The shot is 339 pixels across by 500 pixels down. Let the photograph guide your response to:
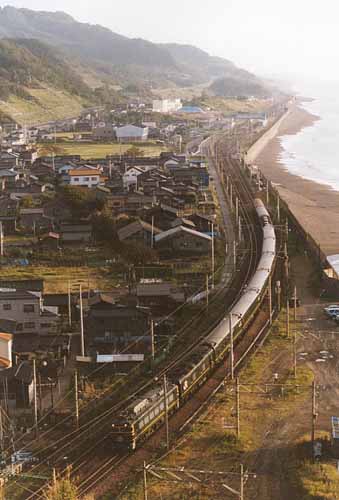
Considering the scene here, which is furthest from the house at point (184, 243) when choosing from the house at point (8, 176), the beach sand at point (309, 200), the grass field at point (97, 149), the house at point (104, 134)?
the house at point (104, 134)

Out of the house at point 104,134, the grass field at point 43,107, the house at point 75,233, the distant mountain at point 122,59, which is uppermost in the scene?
the distant mountain at point 122,59

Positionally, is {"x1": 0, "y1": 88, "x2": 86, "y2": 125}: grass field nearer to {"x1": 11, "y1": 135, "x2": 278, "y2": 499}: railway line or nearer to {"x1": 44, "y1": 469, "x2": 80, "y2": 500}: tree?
{"x1": 11, "y1": 135, "x2": 278, "y2": 499}: railway line

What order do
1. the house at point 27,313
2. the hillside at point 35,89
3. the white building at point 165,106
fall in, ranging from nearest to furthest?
the house at point 27,313 → the hillside at point 35,89 → the white building at point 165,106

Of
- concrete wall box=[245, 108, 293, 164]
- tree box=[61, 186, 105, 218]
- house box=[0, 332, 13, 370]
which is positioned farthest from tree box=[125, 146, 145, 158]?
house box=[0, 332, 13, 370]

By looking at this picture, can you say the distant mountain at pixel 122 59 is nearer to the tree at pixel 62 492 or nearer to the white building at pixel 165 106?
the white building at pixel 165 106

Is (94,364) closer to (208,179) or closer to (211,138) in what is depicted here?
(208,179)

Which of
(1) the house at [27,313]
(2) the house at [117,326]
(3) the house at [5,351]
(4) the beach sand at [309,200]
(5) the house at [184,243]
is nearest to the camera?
(3) the house at [5,351]

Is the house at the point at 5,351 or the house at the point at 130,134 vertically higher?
the house at the point at 130,134
